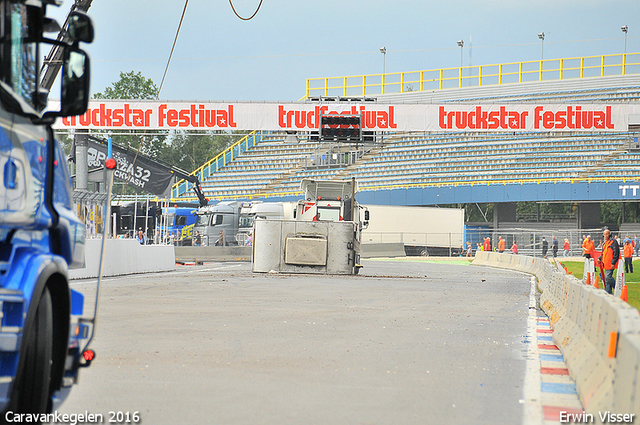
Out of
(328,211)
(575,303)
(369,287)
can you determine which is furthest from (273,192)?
(575,303)

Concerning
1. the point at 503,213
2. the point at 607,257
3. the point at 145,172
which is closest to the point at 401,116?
the point at 145,172

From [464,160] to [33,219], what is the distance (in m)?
56.9

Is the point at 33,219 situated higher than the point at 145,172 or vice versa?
the point at 145,172

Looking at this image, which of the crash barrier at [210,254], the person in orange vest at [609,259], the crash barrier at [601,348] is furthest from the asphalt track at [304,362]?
the crash barrier at [210,254]

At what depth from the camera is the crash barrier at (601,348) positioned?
4.22m

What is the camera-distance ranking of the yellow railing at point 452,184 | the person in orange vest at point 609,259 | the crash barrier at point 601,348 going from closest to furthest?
the crash barrier at point 601,348
the person in orange vest at point 609,259
the yellow railing at point 452,184

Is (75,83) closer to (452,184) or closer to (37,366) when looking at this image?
(37,366)

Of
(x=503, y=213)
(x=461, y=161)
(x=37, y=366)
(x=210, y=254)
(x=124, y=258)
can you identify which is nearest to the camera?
(x=37, y=366)

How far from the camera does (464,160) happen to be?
59812 mm

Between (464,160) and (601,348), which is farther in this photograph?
(464,160)

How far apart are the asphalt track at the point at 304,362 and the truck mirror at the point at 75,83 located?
80.7 inches

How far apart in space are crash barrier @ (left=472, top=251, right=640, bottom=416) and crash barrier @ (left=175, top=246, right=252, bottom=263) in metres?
27.7

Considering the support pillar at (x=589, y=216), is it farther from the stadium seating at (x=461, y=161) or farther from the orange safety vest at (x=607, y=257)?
the orange safety vest at (x=607, y=257)

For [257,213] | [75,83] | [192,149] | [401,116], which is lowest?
[257,213]
